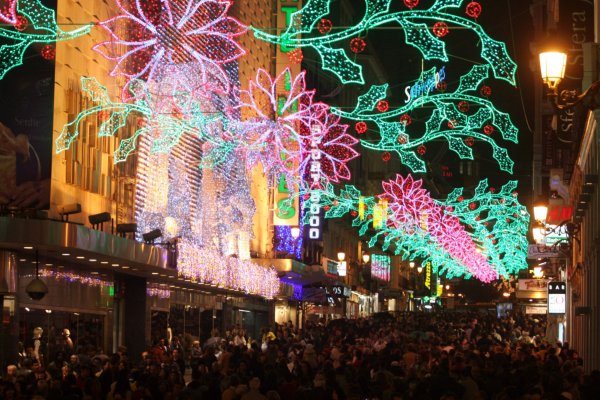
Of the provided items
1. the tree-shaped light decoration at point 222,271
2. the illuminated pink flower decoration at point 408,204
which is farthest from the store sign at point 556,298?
the tree-shaped light decoration at point 222,271

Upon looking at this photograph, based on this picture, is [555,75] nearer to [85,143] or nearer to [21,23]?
[21,23]

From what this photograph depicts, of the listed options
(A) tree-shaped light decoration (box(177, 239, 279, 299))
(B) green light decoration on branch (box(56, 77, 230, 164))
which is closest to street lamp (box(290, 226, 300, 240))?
(A) tree-shaped light decoration (box(177, 239, 279, 299))

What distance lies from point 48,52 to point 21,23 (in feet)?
2.87

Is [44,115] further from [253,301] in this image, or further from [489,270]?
[489,270]

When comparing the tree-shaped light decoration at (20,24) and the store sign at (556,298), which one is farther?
the store sign at (556,298)

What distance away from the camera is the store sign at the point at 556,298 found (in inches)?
1460

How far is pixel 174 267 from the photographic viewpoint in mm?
31672

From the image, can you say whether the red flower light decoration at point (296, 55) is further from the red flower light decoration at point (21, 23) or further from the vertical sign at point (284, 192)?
the red flower light decoration at point (21, 23)

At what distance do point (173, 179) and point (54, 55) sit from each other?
1024 cm

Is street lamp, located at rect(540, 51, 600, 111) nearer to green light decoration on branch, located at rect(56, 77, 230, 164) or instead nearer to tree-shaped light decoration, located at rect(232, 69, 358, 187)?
green light decoration on branch, located at rect(56, 77, 230, 164)

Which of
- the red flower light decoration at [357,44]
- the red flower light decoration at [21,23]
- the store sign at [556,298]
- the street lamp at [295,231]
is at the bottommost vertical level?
the store sign at [556,298]

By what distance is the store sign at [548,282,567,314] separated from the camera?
37094 mm

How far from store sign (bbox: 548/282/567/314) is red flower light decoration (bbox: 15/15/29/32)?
1890cm

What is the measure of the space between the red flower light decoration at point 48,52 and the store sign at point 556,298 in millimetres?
18113
